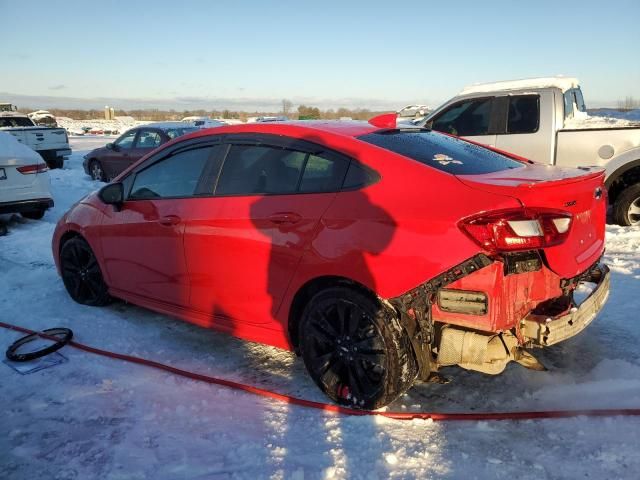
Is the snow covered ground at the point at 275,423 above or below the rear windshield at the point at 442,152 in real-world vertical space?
below

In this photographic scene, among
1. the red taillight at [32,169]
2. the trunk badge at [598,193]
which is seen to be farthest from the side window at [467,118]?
the red taillight at [32,169]

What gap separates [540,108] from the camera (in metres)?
7.43

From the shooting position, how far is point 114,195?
14.4ft

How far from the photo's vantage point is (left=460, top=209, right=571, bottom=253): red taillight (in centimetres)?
256

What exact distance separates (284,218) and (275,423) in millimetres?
1198

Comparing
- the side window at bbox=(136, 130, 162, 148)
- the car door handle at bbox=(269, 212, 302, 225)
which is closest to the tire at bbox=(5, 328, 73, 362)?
the car door handle at bbox=(269, 212, 302, 225)

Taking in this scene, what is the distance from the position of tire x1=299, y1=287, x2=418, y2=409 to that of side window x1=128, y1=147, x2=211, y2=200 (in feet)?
4.62

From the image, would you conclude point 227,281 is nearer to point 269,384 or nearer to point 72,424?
point 269,384

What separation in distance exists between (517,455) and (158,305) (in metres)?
2.81

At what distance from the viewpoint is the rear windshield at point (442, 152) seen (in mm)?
3066

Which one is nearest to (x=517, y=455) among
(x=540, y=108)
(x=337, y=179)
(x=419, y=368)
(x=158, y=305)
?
(x=419, y=368)

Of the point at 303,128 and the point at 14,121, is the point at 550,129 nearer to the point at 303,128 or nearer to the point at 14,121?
the point at 303,128

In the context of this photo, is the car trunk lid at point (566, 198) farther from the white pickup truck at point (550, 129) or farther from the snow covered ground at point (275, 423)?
the white pickup truck at point (550, 129)

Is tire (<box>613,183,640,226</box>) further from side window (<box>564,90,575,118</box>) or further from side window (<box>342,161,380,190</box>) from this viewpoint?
side window (<box>342,161,380,190</box>)
